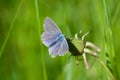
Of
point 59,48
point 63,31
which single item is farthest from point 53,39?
point 63,31

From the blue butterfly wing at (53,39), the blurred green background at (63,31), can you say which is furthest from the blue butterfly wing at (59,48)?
the blurred green background at (63,31)

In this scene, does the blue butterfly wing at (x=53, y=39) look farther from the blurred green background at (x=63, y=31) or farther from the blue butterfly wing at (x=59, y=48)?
the blurred green background at (x=63, y=31)

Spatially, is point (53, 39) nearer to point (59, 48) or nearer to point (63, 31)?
point (59, 48)


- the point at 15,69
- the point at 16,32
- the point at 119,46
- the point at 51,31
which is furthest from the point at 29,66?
the point at 51,31

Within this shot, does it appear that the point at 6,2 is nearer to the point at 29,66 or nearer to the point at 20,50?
the point at 20,50

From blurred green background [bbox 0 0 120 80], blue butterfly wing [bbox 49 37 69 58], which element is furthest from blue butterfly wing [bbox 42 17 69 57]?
blurred green background [bbox 0 0 120 80]

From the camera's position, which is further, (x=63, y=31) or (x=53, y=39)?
(x=63, y=31)

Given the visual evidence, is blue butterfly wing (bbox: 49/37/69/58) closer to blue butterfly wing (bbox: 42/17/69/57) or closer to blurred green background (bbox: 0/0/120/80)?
blue butterfly wing (bbox: 42/17/69/57)
